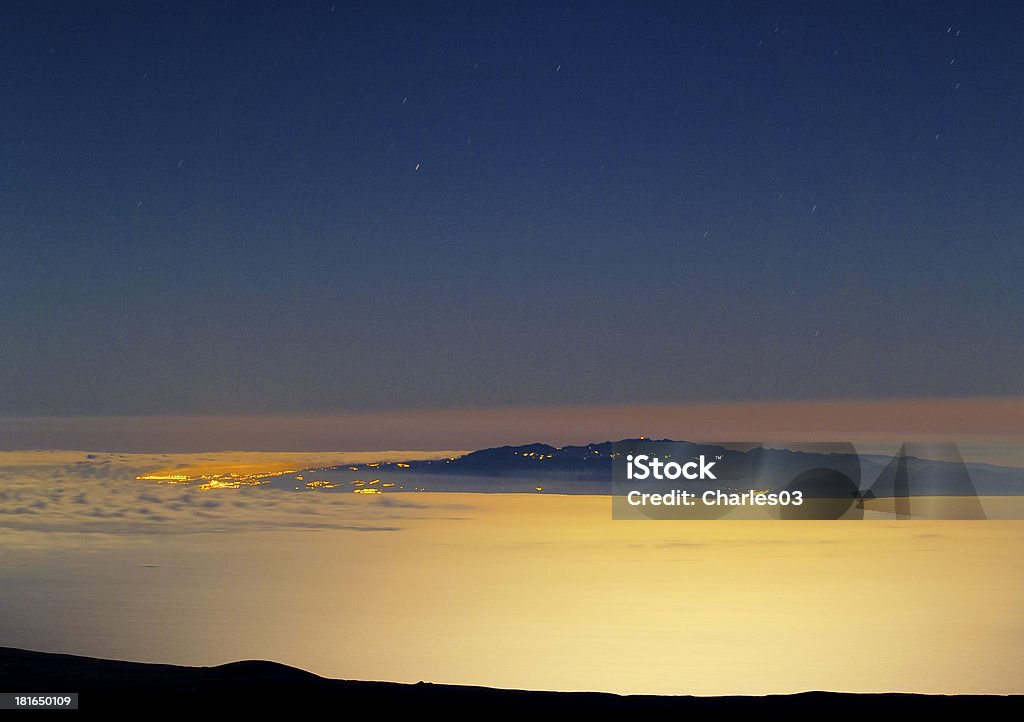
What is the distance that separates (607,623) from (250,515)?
17877mm

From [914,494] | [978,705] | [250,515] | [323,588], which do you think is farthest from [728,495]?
[978,705]

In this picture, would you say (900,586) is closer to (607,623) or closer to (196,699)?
(607,623)

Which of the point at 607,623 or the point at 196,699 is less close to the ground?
the point at 196,699

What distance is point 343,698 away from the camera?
6418 mm

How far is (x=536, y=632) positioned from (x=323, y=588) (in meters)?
4.82

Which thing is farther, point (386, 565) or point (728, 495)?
point (728, 495)

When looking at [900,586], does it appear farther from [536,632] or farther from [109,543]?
[109,543]

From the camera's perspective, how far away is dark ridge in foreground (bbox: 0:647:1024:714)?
624 cm

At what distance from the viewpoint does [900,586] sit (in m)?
16.9

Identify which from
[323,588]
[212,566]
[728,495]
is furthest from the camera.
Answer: [728,495]

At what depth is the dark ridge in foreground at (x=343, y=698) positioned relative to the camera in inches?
246

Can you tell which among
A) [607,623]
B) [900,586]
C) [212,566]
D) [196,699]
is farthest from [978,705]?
[212,566]

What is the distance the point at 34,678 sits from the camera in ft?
23.5

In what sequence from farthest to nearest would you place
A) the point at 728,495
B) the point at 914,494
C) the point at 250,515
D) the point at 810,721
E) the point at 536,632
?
the point at 914,494, the point at 728,495, the point at 250,515, the point at 536,632, the point at 810,721
